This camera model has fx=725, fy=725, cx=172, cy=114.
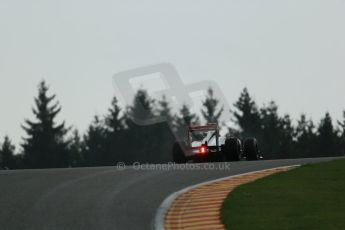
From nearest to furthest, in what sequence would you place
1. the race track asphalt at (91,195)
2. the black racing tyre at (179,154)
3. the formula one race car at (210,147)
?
the race track asphalt at (91,195) < the formula one race car at (210,147) < the black racing tyre at (179,154)

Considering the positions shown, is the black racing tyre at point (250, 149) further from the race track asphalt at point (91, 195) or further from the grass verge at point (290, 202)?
the grass verge at point (290, 202)

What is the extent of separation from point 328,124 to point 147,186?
82.8 metres

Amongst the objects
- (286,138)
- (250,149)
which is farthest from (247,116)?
(250,149)

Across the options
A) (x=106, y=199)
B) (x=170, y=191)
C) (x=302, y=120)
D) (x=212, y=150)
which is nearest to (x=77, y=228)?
(x=106, y=199)

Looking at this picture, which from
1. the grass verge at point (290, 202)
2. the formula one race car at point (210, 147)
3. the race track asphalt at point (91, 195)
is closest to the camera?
the grass verge at point (290, 202)

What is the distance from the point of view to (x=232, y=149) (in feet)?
81.3

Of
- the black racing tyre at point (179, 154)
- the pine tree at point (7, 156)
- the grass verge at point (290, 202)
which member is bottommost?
the grass verge at point (290, 202)

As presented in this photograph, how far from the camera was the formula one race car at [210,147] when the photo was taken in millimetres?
24750

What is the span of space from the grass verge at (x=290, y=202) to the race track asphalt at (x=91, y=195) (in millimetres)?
1573

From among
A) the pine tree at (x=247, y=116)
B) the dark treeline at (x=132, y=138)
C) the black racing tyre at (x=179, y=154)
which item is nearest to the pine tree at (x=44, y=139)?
the dark treeline at (x=132, y=138)

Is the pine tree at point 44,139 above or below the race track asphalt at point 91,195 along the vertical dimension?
above

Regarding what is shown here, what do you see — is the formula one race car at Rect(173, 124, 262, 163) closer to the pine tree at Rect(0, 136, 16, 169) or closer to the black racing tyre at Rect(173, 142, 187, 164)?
the black racing tyre at Rect(173, 142, 187, 164)

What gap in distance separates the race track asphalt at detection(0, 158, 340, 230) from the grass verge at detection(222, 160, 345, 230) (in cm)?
157

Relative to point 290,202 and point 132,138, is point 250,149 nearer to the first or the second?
point 290,202
